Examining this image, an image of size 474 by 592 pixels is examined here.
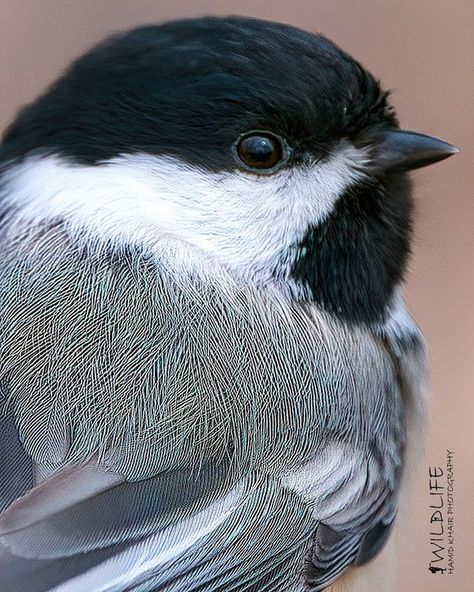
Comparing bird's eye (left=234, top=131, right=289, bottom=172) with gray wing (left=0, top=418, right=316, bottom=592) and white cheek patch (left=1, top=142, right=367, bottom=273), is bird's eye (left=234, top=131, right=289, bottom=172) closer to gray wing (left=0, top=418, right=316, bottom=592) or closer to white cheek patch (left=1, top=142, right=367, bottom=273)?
white cheek patch (left=1, top=142, right=367, bottom=273)

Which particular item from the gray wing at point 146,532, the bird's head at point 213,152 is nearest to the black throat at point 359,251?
the bird's head at point 213,152

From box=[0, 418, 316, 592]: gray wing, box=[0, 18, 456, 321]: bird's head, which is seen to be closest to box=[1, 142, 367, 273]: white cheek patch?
box=[0, 18, 456, 321]: bird's head

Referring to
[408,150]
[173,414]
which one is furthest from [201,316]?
[408,150]

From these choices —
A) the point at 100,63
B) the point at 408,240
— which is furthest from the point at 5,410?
the point at 408,240

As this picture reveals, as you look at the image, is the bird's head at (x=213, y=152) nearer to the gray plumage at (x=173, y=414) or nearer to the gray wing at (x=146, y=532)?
the gray plumage at (x=173, y=414)

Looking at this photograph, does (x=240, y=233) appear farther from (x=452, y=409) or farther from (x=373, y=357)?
(x=452, y=409)

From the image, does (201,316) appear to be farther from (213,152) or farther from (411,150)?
(411,150)

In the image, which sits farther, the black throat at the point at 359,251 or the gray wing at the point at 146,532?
the black throat at the point at 359,251
